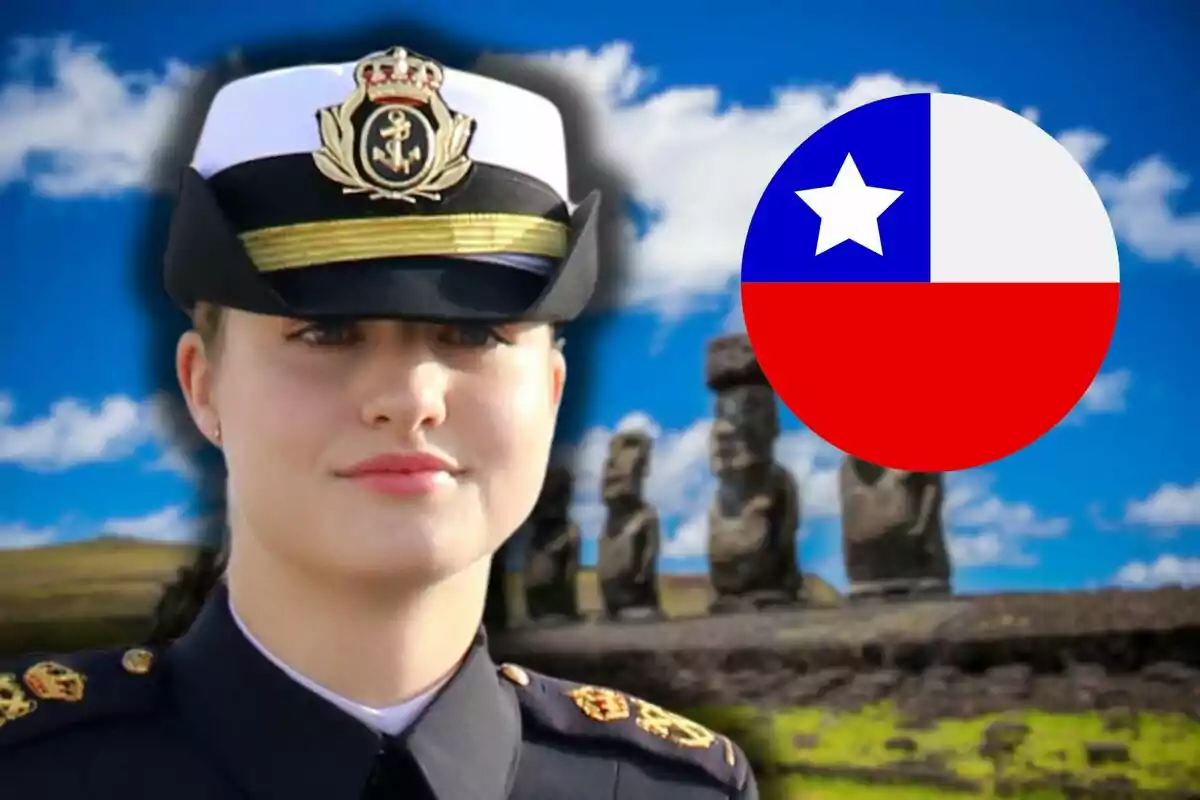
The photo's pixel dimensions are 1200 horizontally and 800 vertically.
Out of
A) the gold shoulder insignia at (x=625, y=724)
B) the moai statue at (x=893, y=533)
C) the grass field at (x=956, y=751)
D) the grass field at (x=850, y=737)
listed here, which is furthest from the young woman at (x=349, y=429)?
the moai statue at (x=893, y=533)

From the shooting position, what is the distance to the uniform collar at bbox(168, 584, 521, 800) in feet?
3.92

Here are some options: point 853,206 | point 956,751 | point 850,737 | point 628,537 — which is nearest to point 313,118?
point 853,206

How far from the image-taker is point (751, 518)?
235 centimetres

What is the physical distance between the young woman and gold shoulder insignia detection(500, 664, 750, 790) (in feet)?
0.45

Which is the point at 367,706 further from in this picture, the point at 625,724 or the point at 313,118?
the point at 313,118

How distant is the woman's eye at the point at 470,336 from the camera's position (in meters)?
1.18

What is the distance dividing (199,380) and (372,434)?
0.82ft

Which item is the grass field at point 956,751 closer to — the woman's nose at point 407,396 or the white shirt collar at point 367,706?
the white shirt collar at point 367,706

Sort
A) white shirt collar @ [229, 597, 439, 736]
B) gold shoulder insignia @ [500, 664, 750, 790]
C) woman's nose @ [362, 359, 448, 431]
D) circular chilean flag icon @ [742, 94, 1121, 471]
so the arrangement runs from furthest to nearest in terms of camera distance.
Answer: circular chilean flag icon @ [742, 94, 1121, 471], gold shoulder insignia @ [500, 664, 750, 790], white shirt collar @ [229, 597, 439, 736], woman's nose @ [362, 359, 448, 431]

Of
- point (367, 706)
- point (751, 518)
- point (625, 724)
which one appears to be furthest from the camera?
point (751, 518)

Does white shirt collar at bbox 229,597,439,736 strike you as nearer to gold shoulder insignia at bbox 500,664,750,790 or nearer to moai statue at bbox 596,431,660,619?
gold shoulder insignia at bbox 500,664,750,790

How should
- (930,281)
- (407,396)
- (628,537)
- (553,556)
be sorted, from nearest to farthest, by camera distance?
(407,396), (930,281), (553,556), (628,537)

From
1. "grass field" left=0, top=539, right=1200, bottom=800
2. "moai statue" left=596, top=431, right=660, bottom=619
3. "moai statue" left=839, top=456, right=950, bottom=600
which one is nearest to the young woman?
"grass field" left=0, top=539, right=1200, bottom=800

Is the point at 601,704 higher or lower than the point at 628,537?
→ lower
